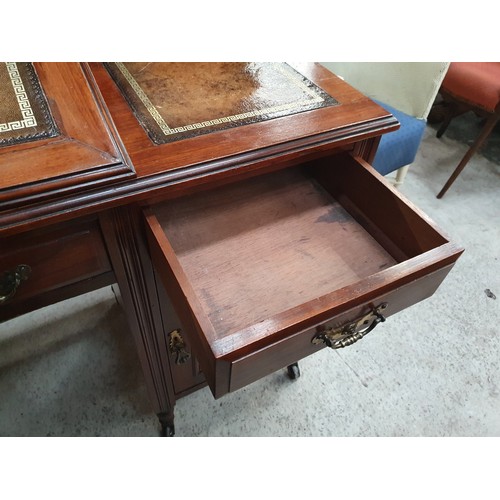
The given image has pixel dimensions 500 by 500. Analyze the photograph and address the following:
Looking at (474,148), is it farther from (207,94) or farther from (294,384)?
(207,94)

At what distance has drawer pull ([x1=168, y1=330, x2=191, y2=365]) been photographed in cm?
65

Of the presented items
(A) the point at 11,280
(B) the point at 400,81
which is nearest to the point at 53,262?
(A) the point at 11,280

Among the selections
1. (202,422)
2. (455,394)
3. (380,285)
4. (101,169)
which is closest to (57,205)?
(101,169)

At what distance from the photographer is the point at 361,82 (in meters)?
1.19

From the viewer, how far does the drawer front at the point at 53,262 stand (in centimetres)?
42

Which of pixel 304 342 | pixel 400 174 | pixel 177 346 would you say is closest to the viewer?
pixel 304 342

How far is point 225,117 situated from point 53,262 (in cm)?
29

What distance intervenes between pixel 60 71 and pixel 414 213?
515 mm

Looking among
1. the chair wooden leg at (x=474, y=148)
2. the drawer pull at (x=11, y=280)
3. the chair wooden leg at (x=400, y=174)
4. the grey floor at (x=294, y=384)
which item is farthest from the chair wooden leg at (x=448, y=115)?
the drawer pull at (x=11, y=280)

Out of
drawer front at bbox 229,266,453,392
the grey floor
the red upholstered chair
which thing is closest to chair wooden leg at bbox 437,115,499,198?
the red upholstered chair

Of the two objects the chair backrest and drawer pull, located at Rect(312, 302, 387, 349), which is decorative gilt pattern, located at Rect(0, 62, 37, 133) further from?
the chair backrest

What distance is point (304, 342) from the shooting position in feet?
1.33

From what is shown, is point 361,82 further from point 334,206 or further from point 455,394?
point 455,394

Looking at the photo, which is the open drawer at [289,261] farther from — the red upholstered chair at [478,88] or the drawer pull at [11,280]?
the red upholstered chair at [478,88]
